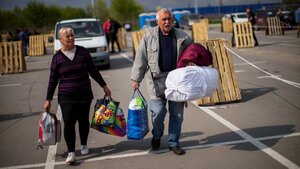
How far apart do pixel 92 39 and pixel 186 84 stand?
1126 centimetres

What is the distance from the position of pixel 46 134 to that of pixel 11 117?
3694 millimetres

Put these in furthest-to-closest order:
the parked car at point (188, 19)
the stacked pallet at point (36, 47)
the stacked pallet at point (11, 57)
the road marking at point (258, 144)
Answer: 1. the parked car at point (188, 19)
2. the stacked pallet at point (36, 47)
3. the stacked pallet at point (11, 57)
4. the road marking at point (258, 144)

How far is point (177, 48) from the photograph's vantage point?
5.70m

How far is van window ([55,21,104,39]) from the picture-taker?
16.7m

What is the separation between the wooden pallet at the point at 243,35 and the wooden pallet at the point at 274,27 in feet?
30.3

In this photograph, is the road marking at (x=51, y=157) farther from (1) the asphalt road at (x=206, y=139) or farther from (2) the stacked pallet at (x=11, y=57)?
(2) the stacked pallet at (x=11, y=57)

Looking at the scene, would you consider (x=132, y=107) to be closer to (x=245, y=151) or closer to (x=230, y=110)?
(x=245, y=151)

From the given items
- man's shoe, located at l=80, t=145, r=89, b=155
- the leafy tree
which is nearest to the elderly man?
man's shoe, located at l=80, t=145, r=89, b=155

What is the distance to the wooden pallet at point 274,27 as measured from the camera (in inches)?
1173

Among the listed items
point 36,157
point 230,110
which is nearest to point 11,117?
point 36,157

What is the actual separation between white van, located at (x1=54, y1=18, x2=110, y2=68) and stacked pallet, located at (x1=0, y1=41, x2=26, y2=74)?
7.87ft

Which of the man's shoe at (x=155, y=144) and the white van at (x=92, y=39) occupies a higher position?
the white van at (x=92, y=39)

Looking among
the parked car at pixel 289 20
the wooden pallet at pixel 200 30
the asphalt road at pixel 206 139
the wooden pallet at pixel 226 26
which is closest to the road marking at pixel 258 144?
the asphalt road at pixel 206 139

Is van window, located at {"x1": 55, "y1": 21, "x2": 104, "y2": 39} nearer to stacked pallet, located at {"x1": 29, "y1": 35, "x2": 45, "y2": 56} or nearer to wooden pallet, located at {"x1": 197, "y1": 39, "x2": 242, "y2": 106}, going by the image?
wooden pallet, located at {"x1": 197, "y1": 39, "x2": 242, "y2": 106}
